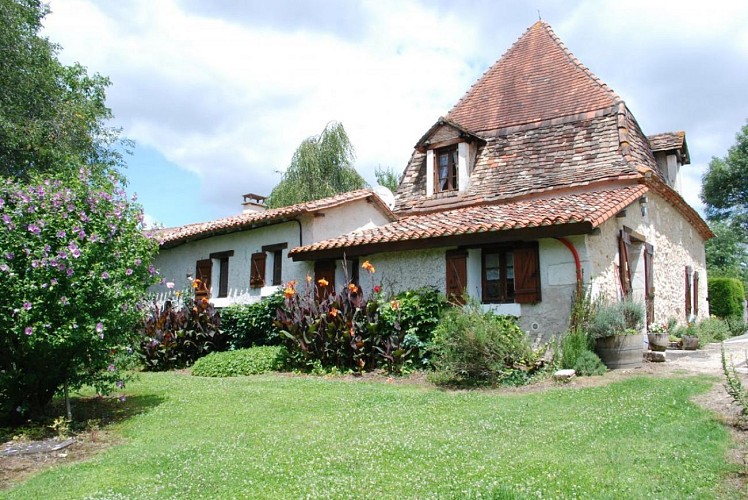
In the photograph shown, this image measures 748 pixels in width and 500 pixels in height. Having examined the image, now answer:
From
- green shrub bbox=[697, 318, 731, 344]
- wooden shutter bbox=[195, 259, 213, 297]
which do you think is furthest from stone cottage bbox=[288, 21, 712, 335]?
wooden shutter bbox=[195, 259, 213, 297]

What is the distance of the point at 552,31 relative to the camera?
18.1 metres

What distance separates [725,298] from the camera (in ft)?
75.6

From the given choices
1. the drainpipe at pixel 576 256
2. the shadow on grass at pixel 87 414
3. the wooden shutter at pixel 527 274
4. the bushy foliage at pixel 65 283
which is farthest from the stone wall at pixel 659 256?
the shadow on grass at pixel 87 414

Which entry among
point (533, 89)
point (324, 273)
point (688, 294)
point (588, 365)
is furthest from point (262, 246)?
point (688, 294)

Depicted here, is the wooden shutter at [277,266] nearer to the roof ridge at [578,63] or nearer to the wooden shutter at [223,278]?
the wooden shutter at [223,278]

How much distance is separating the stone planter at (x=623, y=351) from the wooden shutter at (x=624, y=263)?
2471 millimetres

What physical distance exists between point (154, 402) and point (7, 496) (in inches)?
147

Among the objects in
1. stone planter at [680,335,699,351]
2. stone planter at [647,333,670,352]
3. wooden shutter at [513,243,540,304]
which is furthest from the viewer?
stone planter at [680,335,699,351]

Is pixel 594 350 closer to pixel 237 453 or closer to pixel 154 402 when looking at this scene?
pixel 237 453

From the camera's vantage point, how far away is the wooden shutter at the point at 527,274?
10.5 m

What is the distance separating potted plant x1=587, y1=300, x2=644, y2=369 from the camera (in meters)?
9.55

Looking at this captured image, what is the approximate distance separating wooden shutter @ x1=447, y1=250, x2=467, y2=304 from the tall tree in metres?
13.4

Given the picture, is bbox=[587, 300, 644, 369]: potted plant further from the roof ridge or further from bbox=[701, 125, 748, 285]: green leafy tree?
bbox=[701, 125, 748, 285]: green leafy tree

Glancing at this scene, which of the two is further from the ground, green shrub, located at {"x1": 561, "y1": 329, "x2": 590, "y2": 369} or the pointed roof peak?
the pointed roof peak
